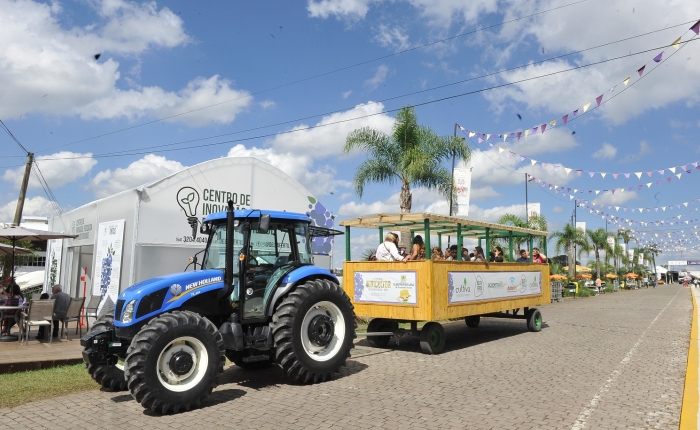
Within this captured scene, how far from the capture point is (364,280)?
10766 millimetres

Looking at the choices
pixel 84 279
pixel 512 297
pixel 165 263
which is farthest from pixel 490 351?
pixel 84 279

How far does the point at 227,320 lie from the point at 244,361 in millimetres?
628

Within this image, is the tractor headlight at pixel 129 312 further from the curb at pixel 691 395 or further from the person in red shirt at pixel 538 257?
the person in red shirt at pixel 538 257

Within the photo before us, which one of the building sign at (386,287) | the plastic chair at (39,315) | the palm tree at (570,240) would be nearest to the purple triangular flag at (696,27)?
the building sign at (386,287)

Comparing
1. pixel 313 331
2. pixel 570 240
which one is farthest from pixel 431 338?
pixel 570 240

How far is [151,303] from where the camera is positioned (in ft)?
20.8

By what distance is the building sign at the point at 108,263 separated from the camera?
13812 mm

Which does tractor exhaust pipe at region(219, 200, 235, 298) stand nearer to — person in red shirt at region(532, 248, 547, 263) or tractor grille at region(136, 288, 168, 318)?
tractor grille at region(136, 288, 168, 318)

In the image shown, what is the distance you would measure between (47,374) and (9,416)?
224cm

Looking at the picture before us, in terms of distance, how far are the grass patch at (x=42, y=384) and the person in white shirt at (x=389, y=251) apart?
18.0ft

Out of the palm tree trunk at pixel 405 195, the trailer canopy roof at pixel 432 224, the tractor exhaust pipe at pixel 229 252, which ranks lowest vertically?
the tractor exhaust pipe at pixel 229 252

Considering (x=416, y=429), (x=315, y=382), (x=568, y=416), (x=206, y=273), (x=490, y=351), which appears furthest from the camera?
(x=490, y=351)

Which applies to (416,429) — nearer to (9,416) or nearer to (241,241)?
(241,241)

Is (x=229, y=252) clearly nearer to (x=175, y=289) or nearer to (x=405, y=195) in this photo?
(x=175, y=289)
